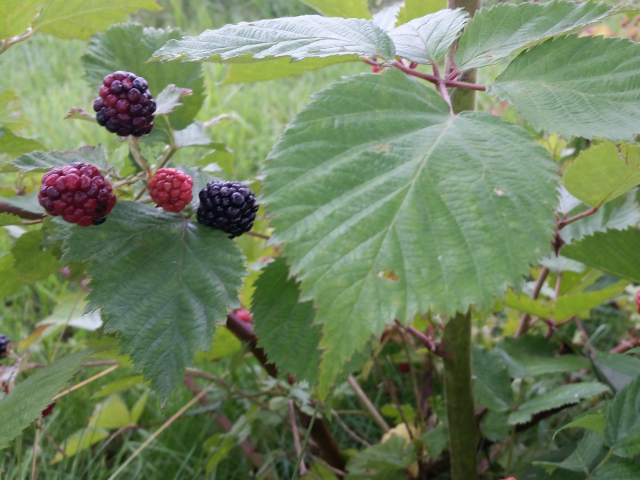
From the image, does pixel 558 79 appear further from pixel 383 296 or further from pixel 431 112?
pixel 383 296

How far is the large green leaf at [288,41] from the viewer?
520mm

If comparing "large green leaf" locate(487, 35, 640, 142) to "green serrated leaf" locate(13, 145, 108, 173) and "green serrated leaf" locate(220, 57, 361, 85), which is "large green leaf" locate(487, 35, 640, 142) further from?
"green serrated leaf" locate(13, 145, 108, 173)

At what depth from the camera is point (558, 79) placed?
1.73 feet

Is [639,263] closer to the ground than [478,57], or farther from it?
closer to the ground

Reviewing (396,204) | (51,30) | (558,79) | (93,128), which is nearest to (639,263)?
(558,79)

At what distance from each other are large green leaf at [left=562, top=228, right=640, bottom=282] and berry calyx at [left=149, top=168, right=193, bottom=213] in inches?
19.2

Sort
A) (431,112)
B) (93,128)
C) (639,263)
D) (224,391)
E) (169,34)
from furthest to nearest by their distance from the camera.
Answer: (93,128)
(224,391)
(169,34)
(639,263)
(431,112)

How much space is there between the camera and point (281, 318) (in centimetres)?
58

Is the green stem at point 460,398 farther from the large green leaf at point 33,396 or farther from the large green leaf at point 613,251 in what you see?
the large green leaf at point 33,396

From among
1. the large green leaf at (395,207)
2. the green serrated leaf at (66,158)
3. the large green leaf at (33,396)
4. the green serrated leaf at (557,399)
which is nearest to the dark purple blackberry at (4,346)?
the large green leaf at (33,396)

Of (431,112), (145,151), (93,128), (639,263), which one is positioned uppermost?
(431,112)

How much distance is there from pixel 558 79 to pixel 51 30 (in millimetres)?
739

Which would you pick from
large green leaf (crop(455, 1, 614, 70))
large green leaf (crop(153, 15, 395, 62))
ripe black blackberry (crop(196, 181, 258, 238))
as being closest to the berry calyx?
ripe black blackberry (crop(196, 181, 258, 238))

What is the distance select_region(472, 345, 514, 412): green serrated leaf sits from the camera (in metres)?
0.77
